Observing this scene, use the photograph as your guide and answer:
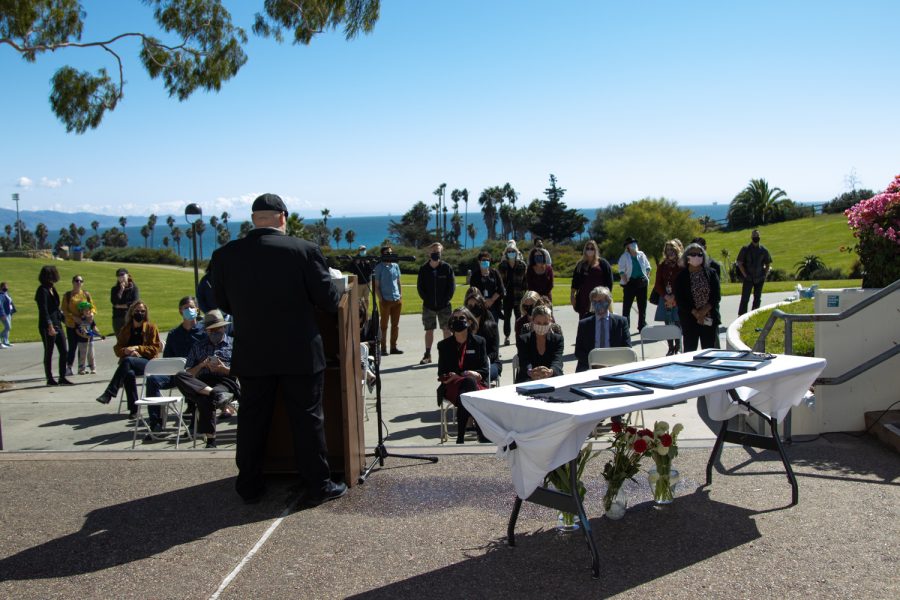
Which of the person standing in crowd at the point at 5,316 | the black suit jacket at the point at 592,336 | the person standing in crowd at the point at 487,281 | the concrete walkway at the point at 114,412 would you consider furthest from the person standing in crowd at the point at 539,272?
the person standing in crowd at the point at 5,316

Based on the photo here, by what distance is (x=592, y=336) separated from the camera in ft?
28.7

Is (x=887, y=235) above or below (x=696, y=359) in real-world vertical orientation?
above

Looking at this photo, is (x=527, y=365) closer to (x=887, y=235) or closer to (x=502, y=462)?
(x=502, y=462)

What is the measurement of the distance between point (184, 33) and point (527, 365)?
9.18 meters

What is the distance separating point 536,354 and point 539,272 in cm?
456

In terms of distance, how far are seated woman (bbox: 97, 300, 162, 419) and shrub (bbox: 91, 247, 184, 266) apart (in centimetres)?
6259

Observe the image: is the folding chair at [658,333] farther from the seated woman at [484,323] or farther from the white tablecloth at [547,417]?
the white tablecloth at [547,417]

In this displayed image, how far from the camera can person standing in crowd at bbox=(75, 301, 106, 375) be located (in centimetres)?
1208

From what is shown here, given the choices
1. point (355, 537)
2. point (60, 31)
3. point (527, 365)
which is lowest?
point (355, 537)

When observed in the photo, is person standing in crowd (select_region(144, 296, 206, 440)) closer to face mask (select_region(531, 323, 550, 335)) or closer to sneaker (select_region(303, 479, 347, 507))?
sneaker (select_region(303, 479, 347, 507))

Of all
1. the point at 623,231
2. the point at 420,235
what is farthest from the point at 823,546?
the point at 420,235

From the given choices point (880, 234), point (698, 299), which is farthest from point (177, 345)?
point (880, 234)

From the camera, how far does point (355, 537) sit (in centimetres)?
477

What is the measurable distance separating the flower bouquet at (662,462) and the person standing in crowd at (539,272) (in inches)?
280
